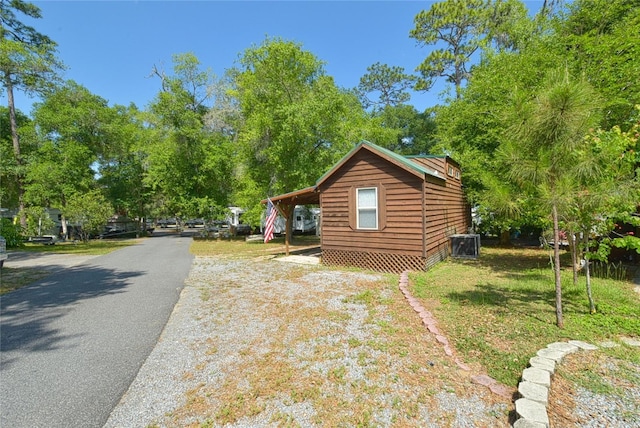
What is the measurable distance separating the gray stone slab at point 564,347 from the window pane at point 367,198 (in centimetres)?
601

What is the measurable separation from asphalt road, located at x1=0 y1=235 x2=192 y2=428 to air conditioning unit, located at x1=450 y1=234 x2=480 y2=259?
9.63m

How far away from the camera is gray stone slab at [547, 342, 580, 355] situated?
3.57 m

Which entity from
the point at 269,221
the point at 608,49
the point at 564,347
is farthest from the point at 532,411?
the point at 608,49

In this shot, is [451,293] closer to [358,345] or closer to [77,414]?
[358,345]

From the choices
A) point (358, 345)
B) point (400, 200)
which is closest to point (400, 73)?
point (400, 200)

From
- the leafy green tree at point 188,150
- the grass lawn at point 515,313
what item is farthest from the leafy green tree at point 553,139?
the leafy green tree at point 188,150

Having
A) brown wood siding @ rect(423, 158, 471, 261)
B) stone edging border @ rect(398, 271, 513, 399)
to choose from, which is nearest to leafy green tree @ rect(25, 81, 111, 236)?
brown wood siding @ rect(423, 158, 471, 261)

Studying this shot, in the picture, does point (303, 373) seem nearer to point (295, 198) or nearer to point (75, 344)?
point (75, 344)

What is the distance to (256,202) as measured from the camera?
18.6m

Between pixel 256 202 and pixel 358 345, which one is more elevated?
pixel 256 202

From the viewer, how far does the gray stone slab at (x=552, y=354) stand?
3.35m

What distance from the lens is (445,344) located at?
3.97 metres

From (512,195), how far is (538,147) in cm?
112

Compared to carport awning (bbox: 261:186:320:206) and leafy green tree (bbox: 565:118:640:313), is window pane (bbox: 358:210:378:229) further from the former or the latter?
leafy green tree (bbox: 565:118:640:313)
